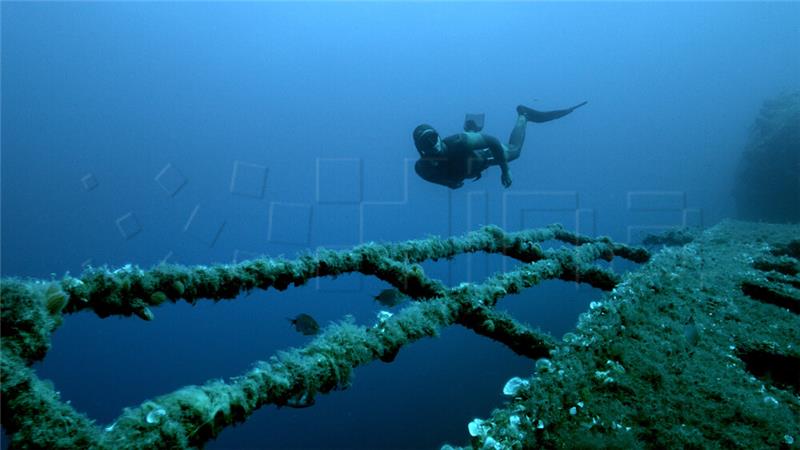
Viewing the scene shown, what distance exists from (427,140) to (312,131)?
14268 cm

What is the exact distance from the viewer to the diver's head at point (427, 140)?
23.3ft

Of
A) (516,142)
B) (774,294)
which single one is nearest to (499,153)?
(516,142)

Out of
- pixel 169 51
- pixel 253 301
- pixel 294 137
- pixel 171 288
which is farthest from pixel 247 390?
pixel 169 51

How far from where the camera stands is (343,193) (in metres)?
123

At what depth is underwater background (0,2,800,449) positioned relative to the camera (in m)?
62.8

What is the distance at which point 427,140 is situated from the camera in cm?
718

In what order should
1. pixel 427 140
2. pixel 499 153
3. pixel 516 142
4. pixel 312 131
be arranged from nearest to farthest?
1. pixel 427 140
2. pixel 499 153
3. pixel 516 142
4. pixel 312 131

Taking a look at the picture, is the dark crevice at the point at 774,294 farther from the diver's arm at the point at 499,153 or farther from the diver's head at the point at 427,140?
the diver's head at the point at 427,140

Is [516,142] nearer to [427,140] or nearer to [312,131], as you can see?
[427,140]

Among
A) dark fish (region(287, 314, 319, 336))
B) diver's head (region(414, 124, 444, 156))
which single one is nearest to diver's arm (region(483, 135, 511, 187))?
diver's head (region(414, 124, 444, 156))

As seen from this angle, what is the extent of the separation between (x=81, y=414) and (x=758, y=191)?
2857cm

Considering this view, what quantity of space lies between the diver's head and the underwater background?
4491 centimetres

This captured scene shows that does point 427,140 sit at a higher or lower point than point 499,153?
higher

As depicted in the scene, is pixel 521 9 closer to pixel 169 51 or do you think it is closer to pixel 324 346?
pixel 169 51
